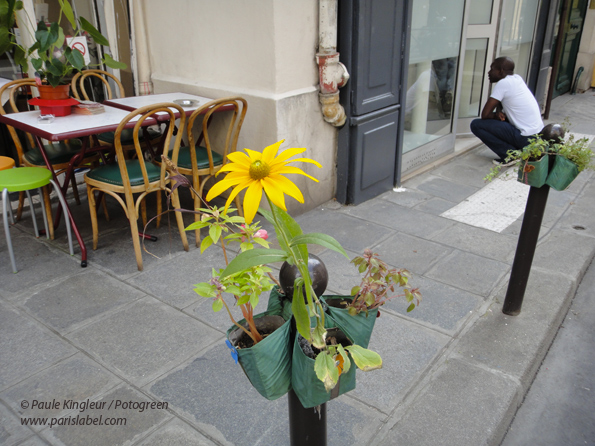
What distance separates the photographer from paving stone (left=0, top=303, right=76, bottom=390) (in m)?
2.56

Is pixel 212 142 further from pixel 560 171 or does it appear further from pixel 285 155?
pixel 285 155

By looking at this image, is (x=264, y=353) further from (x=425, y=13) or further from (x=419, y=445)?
(x=425, y=13)

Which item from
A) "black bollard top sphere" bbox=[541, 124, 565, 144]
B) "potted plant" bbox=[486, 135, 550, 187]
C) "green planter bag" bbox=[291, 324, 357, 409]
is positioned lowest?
"green planter bag" bbox=[291, 324, 357, 409]

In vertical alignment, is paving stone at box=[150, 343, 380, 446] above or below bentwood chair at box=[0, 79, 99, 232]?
below

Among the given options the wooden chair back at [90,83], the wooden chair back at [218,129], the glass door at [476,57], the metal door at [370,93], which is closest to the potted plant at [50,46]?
the wooden chair back at [90,83]

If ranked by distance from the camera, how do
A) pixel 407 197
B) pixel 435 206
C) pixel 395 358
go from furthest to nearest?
pixel 407 197, pixel 435 206, pixel 395 358

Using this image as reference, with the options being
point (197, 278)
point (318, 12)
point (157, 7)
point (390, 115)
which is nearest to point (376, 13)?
point (318, 12)

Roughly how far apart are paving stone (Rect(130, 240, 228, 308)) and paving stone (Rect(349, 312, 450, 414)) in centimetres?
117

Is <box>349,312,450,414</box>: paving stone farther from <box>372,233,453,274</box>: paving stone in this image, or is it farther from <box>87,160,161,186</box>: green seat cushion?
<box>87,160,161,186</box>: green seat cushion

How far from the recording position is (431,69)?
222 inches

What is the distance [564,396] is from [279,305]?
73.9 inches

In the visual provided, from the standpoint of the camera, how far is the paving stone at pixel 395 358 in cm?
241

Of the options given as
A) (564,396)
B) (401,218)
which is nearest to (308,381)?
A: (564,396)

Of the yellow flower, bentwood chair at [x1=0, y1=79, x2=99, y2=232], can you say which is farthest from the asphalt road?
bentwood chair at [x1=0, y1=79, x2=99, y2=232]
